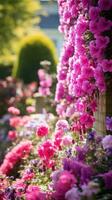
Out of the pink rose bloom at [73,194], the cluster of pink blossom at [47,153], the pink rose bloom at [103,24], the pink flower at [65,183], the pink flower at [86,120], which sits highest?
the pink rose bloom at [103,24]

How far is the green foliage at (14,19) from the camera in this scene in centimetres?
2423

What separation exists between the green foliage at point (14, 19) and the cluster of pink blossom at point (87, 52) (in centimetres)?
1702

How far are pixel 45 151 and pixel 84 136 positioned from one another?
566 millimetres

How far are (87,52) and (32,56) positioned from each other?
12.7 meters

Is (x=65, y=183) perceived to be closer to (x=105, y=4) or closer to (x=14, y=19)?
(x=105, y=4)

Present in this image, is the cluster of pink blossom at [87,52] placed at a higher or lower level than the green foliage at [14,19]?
lower

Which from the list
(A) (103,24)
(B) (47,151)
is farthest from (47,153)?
(A) (103,24)

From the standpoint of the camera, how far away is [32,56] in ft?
62.0

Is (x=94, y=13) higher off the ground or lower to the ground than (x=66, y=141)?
higher

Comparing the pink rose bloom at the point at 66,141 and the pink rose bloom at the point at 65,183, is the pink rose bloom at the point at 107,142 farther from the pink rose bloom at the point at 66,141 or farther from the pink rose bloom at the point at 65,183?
the pink rose bloom at the point at 66,141

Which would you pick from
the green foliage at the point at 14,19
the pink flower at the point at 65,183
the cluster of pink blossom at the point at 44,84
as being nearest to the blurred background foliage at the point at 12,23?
the green foliage at the point at 14,19

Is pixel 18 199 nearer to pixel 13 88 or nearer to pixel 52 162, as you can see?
pixel 52 162

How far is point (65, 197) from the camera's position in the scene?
4383 mm

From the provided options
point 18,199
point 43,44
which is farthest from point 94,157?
point 43,44
